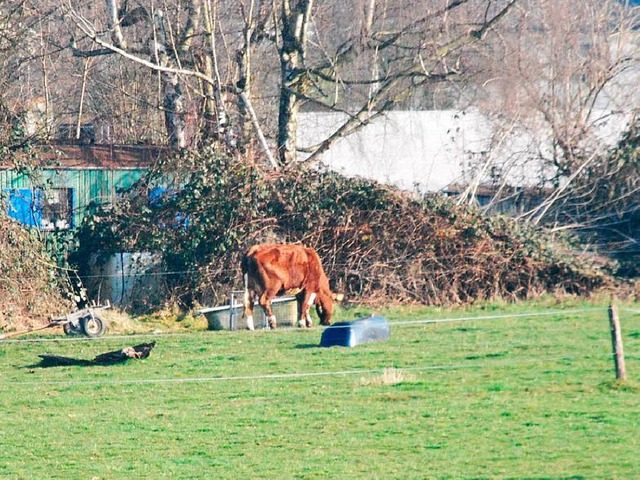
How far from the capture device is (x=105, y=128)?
3503 centimetres

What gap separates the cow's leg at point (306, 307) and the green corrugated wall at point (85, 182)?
6.19m

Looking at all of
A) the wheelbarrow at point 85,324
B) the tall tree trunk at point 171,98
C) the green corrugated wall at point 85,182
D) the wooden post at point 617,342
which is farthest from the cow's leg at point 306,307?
the wooden post at point 617,342

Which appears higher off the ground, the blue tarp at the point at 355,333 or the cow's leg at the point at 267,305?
the cow's leg at the point at 267,305

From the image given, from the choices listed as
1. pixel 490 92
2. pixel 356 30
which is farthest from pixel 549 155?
pixel 356 30

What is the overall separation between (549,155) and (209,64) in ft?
27.9

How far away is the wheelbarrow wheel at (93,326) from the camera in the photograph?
1897cm

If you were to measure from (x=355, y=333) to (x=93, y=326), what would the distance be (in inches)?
197

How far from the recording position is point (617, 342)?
11930 millimetres

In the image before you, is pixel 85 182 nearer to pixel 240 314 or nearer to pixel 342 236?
pixel 342 236

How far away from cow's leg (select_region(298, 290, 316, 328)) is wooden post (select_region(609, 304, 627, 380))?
772 centimetres

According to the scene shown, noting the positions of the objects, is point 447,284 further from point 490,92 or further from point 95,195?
point 95,195

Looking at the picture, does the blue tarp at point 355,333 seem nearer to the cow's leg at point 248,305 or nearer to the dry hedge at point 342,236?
the cow's leg at point 248,305

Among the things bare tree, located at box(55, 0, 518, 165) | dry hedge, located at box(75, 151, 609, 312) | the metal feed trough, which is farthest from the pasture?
bare tree, located at box(55, 0, 518, 165)

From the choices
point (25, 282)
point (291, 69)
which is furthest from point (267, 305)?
point (291, 69)
